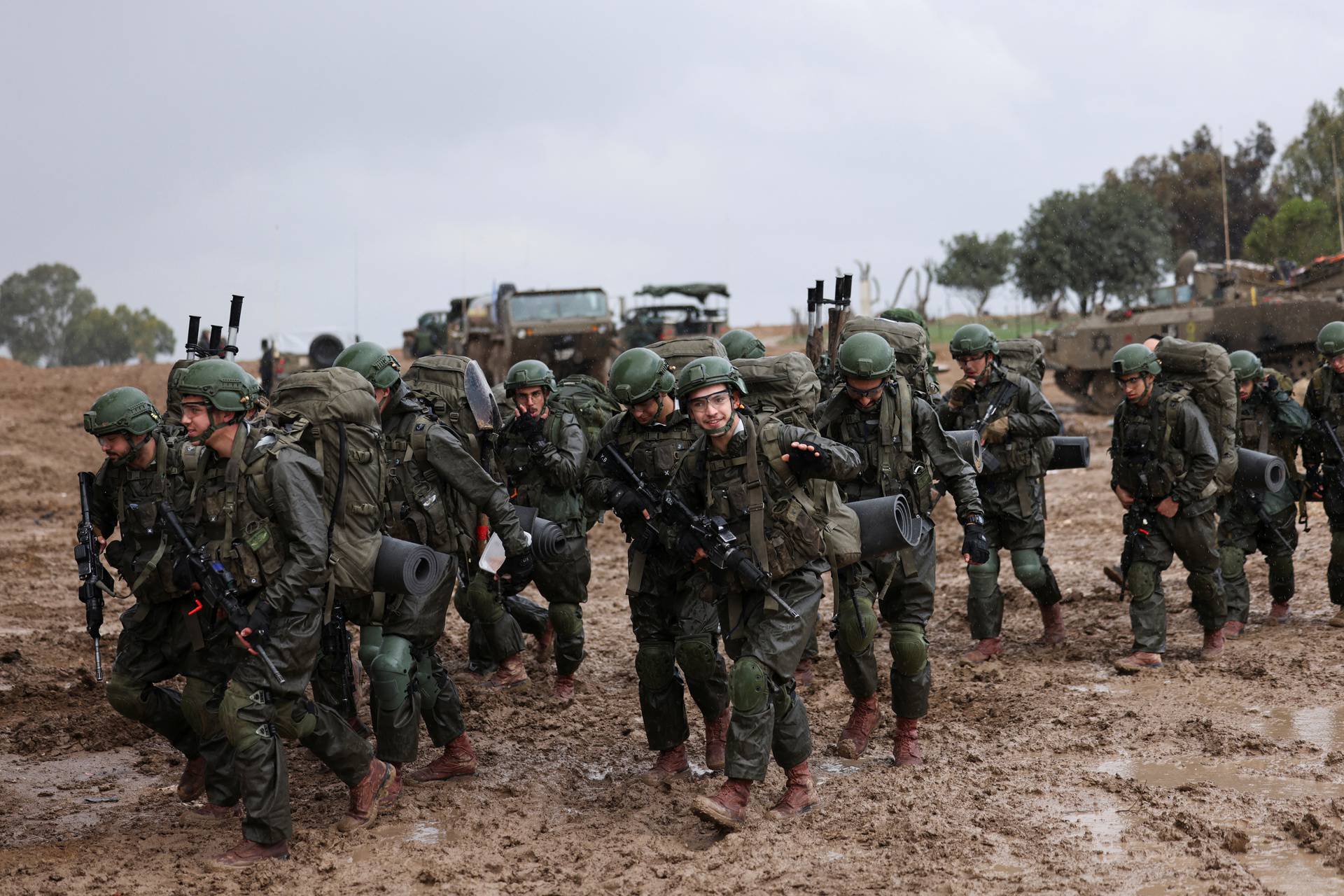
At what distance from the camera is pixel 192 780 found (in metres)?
6.29

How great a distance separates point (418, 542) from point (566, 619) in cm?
175

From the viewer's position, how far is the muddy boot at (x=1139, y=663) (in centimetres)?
806

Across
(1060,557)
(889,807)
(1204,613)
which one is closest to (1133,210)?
(1060,557)

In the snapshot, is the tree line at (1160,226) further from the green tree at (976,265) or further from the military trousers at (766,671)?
the military trousers at (766,671)

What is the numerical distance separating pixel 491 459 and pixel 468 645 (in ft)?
6.64

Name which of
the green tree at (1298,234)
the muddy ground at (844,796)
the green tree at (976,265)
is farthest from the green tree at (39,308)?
the muddy ground at (844,796)

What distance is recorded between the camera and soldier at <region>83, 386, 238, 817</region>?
19.1 feet

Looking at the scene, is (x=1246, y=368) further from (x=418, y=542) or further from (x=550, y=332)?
(x=550, y=332)

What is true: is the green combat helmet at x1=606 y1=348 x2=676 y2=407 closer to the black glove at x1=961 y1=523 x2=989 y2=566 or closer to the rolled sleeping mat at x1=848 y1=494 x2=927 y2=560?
the rolled sleeping mat at x1=848 y1=494 x2=927 y2=560

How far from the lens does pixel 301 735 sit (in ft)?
17.7

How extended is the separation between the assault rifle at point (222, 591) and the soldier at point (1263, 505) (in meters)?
6.45

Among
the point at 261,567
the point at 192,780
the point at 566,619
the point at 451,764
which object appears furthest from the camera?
the point at 566,619

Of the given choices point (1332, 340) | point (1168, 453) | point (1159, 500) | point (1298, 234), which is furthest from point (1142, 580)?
point (1298, 234)

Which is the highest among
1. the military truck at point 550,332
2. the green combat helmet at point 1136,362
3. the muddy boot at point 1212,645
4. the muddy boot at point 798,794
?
the military truck at point 550,332
